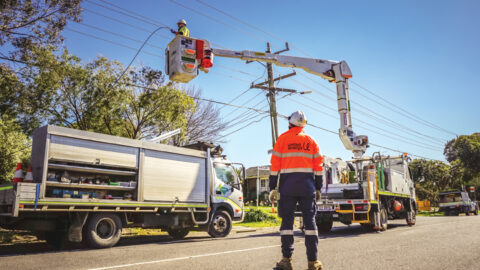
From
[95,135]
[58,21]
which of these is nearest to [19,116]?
[58,21]

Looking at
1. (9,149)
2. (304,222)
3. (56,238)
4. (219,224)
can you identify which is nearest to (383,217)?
(219,224)

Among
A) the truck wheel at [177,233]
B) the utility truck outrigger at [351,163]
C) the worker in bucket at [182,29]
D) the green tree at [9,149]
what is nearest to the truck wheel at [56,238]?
the truck wheel at [177,233]

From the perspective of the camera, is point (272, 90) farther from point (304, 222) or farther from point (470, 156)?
point (470, 156)

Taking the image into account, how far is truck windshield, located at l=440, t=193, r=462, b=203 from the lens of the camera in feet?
93.7

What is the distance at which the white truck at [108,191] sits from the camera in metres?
7.03

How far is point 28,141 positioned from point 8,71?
11.8ft

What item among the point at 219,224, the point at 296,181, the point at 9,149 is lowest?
the point at 219,224

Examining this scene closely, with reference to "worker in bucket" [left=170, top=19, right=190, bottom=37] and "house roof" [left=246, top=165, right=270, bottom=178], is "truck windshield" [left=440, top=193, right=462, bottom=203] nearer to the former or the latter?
"house roof" [left=246, top=165, right=270, bottom=178]

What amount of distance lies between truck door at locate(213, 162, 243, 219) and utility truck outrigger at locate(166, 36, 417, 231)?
257cm

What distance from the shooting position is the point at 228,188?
433 inches

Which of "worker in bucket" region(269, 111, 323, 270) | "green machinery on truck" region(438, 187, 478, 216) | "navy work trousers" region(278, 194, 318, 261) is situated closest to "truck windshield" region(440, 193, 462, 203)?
"green machinery on truck" region(438, 187, 478, 216)

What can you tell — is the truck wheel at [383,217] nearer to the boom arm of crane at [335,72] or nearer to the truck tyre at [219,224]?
the boom arm of crane at [335,72]

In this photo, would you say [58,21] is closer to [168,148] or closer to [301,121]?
[168,148]

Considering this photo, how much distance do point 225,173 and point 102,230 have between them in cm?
433
